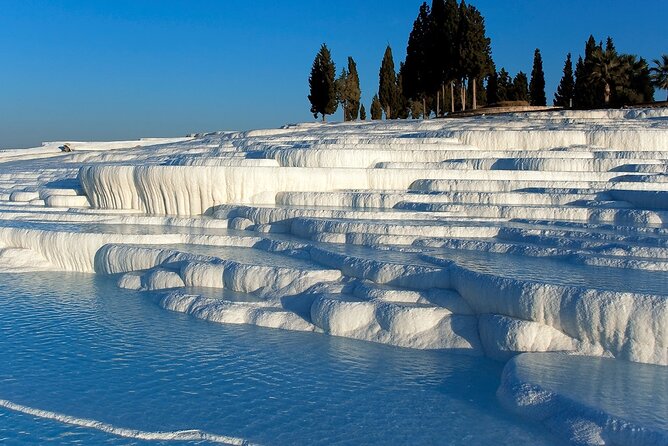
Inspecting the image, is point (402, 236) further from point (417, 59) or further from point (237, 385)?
point (417, 59)

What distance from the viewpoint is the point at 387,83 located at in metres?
39.1

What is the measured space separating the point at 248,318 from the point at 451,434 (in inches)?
120

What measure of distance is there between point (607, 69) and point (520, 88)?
14.4 meters

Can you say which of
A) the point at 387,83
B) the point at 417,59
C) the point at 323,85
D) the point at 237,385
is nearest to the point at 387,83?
the point at 387,83

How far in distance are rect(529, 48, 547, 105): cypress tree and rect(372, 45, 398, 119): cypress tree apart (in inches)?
298

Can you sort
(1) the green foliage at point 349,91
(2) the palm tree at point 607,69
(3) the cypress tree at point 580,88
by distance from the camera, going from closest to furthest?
(2) the palm tree at point 607,69 < (3) the cypress tree at point 580,88 < (1) the green foliage at point 349,91

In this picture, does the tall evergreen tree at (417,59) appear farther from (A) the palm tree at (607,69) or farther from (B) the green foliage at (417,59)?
(A) the palm tree at (607,69)

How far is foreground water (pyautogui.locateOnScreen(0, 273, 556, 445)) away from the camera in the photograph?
4.23m

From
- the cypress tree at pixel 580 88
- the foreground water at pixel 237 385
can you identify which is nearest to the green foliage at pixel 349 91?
the cypress tree at pixel 580 88

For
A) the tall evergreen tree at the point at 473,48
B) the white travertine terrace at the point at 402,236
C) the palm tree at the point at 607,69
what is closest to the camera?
the white travertine terrace at the point at 402,236

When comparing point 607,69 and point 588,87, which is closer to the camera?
point 607,69

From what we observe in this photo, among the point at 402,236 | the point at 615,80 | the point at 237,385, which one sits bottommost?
the point at 237,385

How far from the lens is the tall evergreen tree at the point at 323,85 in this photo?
1401 inches

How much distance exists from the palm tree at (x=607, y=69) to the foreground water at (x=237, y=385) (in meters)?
27.7
